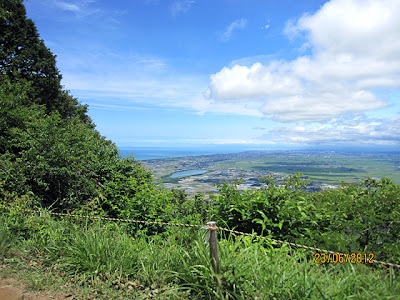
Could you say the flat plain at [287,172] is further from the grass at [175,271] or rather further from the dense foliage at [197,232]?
the grass at [175,271]

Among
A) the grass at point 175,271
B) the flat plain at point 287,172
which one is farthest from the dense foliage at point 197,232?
the flat plain at point 287,172

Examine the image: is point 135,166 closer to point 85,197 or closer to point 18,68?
point 85,197

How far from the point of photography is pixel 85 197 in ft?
21.7

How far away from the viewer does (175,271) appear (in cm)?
313

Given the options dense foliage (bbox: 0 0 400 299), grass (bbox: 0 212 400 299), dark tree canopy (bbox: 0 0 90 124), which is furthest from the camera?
dark tree canopy (bbox: 0 0 90 124)

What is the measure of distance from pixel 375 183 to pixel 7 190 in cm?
833

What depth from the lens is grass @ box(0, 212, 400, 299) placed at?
8.20 ft

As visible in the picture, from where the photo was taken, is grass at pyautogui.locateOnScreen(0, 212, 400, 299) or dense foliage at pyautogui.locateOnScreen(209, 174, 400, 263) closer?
grass at pyautogui.locateOnScreen(0, 212, 400, 299)

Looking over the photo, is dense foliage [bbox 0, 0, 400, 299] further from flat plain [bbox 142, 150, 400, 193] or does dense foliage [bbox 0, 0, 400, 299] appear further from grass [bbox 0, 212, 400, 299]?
flat plain [bbox 142, 150, 400, 193]

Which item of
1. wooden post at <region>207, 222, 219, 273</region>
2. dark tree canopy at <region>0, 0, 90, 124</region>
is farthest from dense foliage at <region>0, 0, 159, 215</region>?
dark tree canopy at <region>0, 0, 90, 124</region>

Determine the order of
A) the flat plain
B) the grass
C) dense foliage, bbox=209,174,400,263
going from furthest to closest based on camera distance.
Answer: the flat plain < dense foliage, bbox=209,174,400,263 < the grass

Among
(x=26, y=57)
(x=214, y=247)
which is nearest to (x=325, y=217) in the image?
(x=214, y=247)
